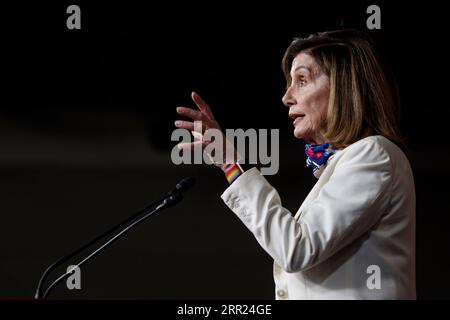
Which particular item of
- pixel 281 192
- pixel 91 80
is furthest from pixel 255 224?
pixel 91 80

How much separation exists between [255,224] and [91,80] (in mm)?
1776

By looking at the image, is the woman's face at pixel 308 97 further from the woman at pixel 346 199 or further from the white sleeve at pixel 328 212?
the white sleeve at pixel 328 212

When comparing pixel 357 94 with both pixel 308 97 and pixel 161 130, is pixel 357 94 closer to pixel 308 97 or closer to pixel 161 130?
pixel 308 97

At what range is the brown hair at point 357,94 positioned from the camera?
1312 millimetres

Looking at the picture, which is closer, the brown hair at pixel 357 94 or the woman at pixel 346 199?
the woman at pixel 346 199

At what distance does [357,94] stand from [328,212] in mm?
296

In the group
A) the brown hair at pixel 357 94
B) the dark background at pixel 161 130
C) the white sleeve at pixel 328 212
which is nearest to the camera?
the white sleeve at pixel 328 212

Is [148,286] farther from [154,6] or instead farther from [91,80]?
[154,6]

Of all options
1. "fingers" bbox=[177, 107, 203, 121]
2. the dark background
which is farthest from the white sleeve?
the dark background

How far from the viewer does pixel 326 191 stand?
47.3 inches

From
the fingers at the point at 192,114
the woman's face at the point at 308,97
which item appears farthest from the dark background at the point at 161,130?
the fingers at the point at 192,114

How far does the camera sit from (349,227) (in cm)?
116

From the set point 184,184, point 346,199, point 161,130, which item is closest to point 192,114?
point 184,184
